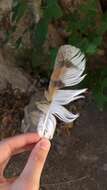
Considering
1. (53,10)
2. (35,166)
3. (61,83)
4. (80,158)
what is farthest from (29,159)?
(80,158)

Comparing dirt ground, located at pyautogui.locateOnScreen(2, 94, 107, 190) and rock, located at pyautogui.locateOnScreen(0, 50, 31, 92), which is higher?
rock, located at pyautogui.locateOnScreen(0, 50, 31, 92)

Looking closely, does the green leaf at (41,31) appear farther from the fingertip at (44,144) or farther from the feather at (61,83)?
the fingertip at (44,144)

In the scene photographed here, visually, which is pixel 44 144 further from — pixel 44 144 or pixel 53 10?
pixel 53 10

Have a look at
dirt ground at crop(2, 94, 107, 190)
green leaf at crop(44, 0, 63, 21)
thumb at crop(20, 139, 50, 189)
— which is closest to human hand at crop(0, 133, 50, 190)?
thumb at crop(20, 139, 50, 189)

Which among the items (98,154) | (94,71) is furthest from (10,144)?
(98,154)

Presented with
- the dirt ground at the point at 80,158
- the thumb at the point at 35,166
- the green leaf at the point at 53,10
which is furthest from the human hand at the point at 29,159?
the dirt ground at the point at 80,158

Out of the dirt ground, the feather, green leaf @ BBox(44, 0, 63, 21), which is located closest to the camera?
the feather

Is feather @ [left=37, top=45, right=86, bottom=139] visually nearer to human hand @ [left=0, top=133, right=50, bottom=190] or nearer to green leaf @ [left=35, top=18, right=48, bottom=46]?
human hand @ [left=0, top=133, right=50, bottom=190]
